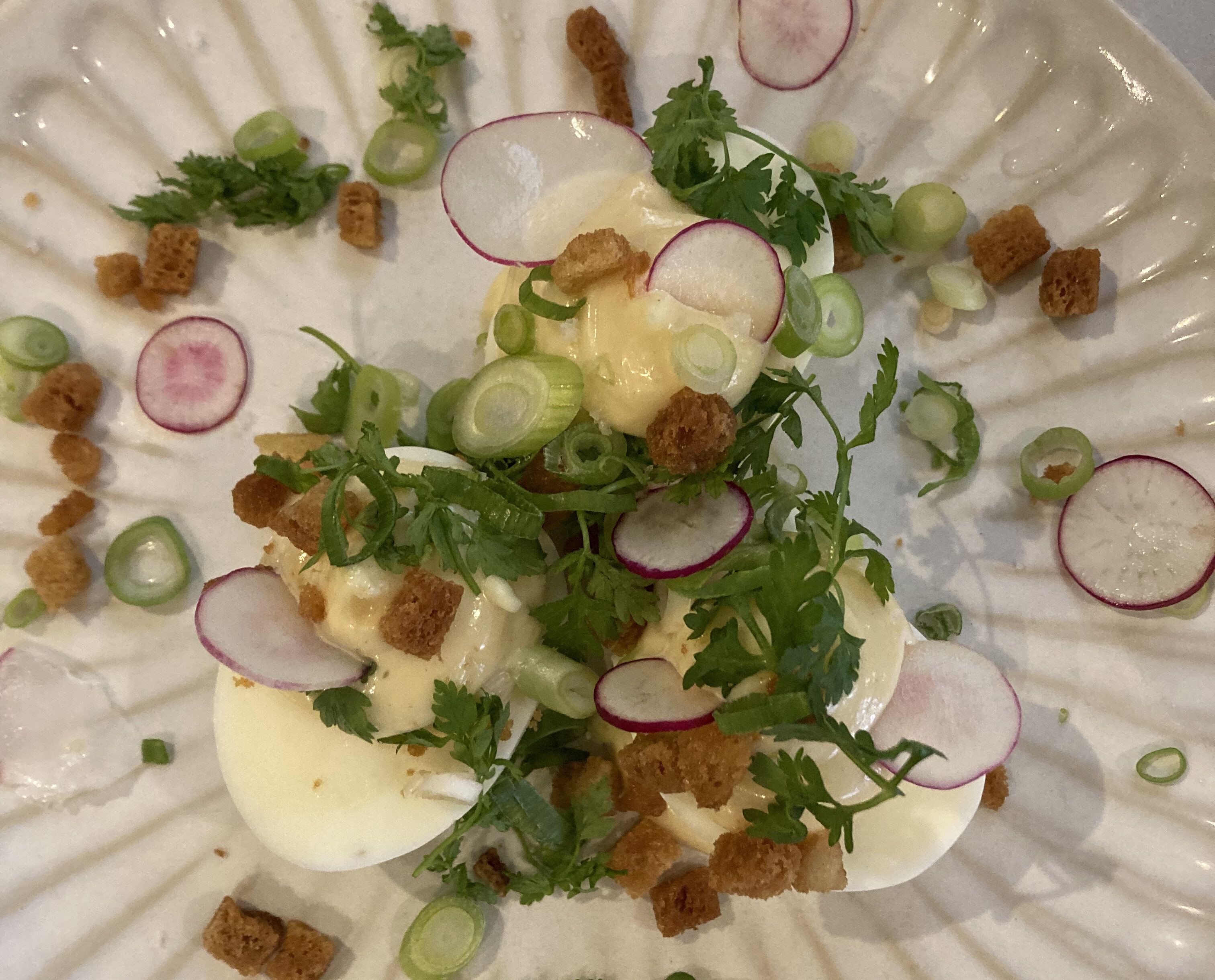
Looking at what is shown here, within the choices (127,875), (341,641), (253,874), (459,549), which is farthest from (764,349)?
(127,875)

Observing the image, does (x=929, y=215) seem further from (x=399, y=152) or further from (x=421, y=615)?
(x=421, y=615)

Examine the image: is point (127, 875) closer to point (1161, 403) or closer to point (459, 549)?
point (459, 549)

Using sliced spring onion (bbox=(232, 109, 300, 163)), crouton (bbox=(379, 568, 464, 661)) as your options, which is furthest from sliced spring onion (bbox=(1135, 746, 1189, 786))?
sliced spring onion (bbox=(232, 109, 300, 163))

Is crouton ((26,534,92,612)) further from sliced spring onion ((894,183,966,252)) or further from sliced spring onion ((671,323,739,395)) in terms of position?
sliced spring onion ((894,183,966,252))

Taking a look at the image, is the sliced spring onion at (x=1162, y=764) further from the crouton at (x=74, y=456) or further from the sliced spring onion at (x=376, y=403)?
the crouton at (x=74, y=456)

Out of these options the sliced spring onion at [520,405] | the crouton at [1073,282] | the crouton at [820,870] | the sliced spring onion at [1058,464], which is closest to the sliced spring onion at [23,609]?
the sliced spring onion at [520,405]

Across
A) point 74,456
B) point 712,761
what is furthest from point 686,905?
point 74,456
